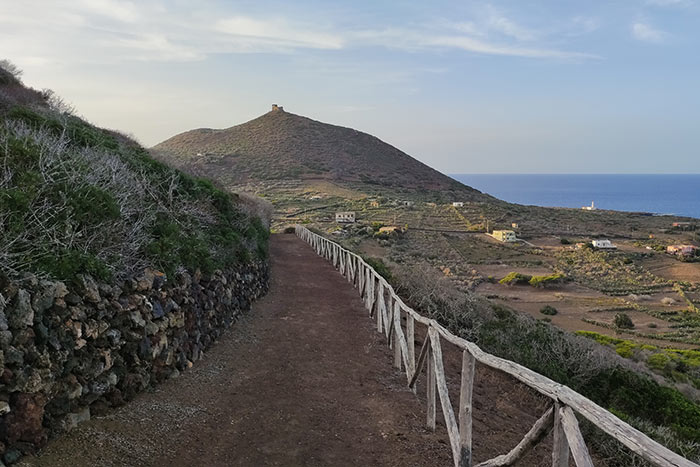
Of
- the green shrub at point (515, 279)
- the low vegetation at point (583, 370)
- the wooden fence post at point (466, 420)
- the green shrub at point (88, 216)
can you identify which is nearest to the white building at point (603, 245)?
the green shrub at point (515, 279)

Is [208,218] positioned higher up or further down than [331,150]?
further down

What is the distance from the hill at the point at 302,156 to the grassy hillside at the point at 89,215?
203 feet

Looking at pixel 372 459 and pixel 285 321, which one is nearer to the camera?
pixel 372 459

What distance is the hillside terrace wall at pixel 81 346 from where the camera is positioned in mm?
4027

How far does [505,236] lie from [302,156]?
48.8 metres

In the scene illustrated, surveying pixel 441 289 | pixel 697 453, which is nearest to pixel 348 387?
pixel 697 453

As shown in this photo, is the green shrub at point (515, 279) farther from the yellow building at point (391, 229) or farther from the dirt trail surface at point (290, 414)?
the dirt trail surface at point (290, 414)

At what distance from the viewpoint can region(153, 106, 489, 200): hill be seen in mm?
81000

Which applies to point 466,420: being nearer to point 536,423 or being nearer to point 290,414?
point 536,423

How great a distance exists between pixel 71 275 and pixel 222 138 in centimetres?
10499

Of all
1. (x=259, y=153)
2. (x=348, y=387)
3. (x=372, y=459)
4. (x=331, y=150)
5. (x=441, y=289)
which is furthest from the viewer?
(x=331, y=150)

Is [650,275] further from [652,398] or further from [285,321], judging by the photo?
[285,321]

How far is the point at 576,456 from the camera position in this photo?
2.67 metres

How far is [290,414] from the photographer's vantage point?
586cm
